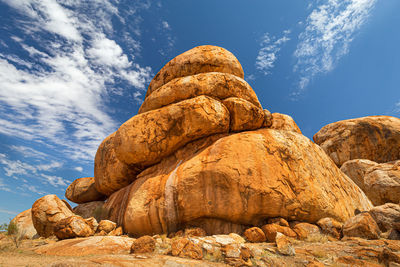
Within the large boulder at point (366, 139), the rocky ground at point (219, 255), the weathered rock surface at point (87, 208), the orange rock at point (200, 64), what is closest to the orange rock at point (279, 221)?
the rocky ground at point (219, 255)

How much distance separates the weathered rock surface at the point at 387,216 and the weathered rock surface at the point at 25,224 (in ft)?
68.7

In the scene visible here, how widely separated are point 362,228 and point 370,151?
18.3 m

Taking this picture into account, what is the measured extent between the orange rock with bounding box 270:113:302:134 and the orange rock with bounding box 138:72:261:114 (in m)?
2.22

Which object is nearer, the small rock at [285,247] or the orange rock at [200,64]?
the small rock at [285,247]

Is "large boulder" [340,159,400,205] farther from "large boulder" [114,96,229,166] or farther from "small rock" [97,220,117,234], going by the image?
"small rock" [97,220,117,234]

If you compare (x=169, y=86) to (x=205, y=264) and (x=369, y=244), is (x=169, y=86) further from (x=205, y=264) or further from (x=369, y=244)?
(x=369, y=244)

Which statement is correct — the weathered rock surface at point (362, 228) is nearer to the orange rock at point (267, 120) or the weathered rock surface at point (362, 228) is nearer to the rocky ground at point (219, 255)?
the rocky ground at point (219, 255)

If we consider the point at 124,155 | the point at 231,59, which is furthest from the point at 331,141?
the point at 124,155

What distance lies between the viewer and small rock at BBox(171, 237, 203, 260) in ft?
20.9

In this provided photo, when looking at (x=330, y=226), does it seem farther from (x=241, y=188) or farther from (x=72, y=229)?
(x=72, y=229)

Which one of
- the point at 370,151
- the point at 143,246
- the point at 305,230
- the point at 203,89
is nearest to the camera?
the point at 143,246

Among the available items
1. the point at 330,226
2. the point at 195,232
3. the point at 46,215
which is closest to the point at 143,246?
the point at 195,232

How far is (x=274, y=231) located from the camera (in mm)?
8695

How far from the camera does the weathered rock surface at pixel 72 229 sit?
1022cm
